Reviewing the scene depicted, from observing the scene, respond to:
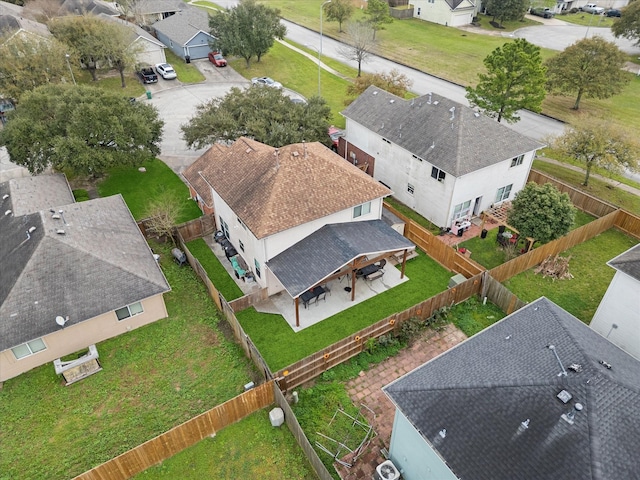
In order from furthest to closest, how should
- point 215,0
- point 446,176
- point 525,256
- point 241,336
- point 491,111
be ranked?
1. point 215,0
2. point 491,111
3. point 446,176
4. point 525,256
5. point 241,336

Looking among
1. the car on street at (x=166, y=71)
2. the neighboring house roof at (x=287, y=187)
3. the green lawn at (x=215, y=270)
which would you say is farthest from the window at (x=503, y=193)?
the car on street at (x=166, y=71)

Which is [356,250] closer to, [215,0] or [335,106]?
[335,106]

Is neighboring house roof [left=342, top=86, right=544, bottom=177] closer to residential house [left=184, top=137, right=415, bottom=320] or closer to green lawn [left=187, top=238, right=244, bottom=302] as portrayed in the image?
residential house [left=184, top=137, right=415, bottom=320]

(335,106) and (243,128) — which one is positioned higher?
(243,128)

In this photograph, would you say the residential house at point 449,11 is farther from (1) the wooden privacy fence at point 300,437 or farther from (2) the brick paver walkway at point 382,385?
(1) the wooden privacy fence at point 300,437

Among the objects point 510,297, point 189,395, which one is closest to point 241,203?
point 189,395
